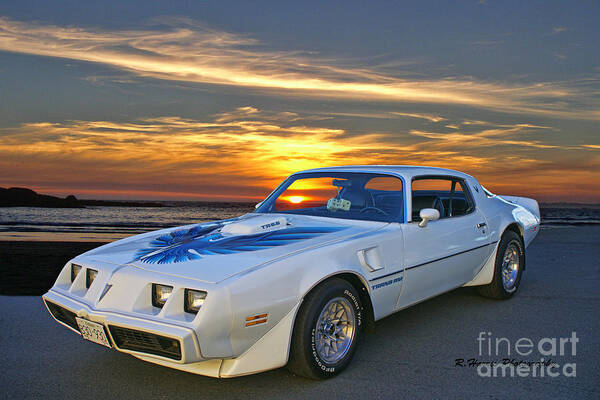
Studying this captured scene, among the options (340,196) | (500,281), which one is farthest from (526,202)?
(340,196)

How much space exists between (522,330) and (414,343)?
114 cm

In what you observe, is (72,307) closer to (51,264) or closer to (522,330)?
(522,330)

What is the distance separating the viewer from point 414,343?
4242 millimetres

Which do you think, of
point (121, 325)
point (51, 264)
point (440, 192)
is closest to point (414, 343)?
point (440, 192)

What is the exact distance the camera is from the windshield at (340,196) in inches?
178

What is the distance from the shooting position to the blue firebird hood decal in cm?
345

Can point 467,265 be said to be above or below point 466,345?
above

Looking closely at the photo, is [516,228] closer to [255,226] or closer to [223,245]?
[255,226]

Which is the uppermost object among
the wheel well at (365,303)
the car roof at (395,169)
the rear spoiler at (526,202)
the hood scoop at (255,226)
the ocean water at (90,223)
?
the car roof at (395,169)

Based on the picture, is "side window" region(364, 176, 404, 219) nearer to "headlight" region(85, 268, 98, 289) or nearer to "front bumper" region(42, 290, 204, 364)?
"front bumper" region(42, 290, 204, 364)

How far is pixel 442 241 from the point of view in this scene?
466 cm

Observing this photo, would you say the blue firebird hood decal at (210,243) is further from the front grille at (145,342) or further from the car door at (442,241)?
the car door at (442,241)

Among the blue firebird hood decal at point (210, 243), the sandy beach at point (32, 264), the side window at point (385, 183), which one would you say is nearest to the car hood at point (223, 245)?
the blue firebird hood decal at point (210, 243)

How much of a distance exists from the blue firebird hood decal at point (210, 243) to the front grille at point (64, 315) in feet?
1.84
